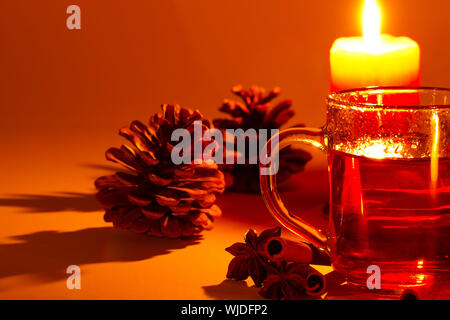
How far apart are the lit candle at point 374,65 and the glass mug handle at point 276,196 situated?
0.26 m

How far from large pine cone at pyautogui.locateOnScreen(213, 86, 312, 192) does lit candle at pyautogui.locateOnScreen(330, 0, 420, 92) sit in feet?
0.61

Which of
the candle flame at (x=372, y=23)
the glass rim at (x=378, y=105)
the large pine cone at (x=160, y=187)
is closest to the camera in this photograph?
the glass rim at (x=378, y=105)

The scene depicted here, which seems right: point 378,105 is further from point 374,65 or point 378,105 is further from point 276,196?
point 374,65

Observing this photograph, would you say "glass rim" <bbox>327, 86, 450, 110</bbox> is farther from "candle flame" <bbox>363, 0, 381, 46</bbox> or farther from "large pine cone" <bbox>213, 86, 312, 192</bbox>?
"large pine cone" <bbox>213, 86, 312, 192</bbox>

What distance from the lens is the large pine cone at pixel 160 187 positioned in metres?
1.06

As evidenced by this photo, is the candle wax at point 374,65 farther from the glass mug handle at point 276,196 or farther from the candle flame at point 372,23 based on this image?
the glass mug handle at point 276,196

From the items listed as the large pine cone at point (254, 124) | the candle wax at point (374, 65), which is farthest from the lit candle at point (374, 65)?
the large pine cone at point (254, 124)

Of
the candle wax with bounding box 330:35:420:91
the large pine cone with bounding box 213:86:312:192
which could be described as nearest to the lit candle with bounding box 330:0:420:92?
the candle wax with bounding box 330:35:420:91

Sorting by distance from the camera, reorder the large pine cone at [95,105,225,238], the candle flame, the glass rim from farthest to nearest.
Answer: the candle flame → the large pine cone at [95,105,225,238] → the glass rim

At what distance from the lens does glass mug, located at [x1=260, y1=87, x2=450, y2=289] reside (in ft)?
2.73

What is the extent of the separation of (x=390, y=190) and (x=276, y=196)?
14 centimetres

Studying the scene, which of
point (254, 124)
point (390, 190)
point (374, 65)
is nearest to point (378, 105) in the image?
point (390, 190)

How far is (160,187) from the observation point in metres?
1.08

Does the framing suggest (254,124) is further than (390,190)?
Yes
